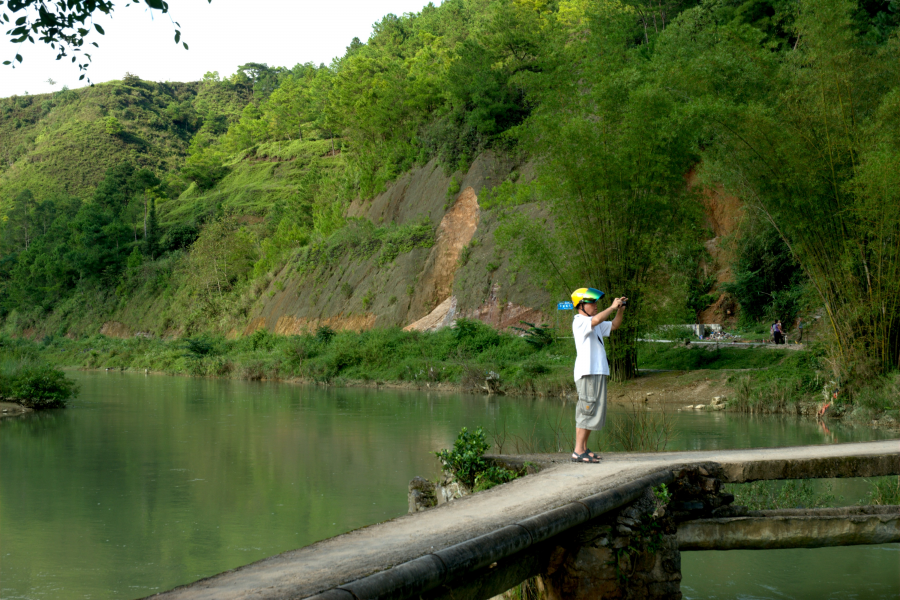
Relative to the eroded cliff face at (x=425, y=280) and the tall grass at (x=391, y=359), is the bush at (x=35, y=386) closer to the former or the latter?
the tall grass at (x=391, y=359)

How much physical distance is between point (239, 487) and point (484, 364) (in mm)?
14911

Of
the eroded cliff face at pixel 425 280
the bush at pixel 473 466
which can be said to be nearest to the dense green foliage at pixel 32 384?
the eroded cliff face at pixel 425 280

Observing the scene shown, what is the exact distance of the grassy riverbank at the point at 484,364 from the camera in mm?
17672

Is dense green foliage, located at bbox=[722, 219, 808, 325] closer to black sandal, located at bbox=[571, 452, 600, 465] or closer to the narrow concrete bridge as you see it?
the narrow concrete bridge

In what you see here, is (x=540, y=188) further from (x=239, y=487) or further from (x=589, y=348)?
(x=589, y=348)

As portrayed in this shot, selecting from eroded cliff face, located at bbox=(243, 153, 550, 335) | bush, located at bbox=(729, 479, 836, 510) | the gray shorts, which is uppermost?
eroded cliff face, located at bbox=(243, 153, 550, 335)

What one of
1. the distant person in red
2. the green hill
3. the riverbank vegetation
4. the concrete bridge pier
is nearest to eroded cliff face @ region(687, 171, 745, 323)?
the distant person in red

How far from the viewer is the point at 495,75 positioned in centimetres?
3634

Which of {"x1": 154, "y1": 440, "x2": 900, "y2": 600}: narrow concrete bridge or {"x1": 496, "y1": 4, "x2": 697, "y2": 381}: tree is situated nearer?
{"x1": 154, "y1": 440, "x2": 900, "y2": 600}: narrow concrete bridge

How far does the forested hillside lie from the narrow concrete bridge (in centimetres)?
960

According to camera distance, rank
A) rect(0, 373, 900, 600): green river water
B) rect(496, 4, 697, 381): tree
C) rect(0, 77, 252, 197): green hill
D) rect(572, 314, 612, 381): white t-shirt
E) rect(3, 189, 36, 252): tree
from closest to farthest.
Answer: rect(572, 314, 612, 381): white t-shirt < rect(0, 373, 900, 600): green river water < rect(496, 4, 697, 381): tree < rect(3, 189, 36, 252): tree < rect(0, 77, 252, 197): green hill

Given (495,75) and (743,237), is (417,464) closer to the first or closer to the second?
(743,237)

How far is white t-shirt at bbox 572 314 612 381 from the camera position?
6285 millimetres

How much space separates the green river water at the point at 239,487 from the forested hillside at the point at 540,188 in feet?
14.9
